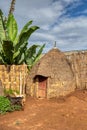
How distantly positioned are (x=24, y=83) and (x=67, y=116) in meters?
4.66

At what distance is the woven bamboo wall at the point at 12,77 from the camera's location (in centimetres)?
1577

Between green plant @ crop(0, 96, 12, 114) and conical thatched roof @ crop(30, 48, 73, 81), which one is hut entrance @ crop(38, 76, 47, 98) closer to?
conical thatched roof @ crop(30, 48, 73, 81)

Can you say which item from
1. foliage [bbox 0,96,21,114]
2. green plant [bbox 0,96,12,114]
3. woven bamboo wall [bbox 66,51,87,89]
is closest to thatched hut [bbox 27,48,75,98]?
woven bamboo wall [bbox 66,51,87,89]

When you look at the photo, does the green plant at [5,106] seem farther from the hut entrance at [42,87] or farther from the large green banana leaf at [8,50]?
the large green banana leaf at [8,50]

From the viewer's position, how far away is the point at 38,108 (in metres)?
13.6

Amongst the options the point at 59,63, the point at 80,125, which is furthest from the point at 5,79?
the point at 80,125

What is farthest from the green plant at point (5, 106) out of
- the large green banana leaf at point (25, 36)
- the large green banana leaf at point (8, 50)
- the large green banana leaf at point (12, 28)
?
the large green banana leaf at point (12, 28)

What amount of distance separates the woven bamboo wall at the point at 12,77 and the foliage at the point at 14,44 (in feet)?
2.56

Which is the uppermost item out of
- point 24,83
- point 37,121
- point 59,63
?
point 59,63

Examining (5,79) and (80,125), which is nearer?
(80,125)

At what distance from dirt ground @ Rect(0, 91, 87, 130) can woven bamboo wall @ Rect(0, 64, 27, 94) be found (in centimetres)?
123

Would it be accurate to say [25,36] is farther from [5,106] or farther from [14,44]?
[5,106]

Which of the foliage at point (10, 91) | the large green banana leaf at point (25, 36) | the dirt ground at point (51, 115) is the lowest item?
the dirt ground at point (51, 115)

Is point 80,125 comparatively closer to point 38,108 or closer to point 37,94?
point 38,108
